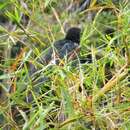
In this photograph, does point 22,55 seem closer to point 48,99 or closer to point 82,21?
point 48,99

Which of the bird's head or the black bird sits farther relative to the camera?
the bird's head

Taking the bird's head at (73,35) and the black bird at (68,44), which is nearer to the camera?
the black bird at (68,44)

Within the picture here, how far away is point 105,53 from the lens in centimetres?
184

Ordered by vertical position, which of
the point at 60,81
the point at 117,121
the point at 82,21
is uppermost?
the point at 60,81

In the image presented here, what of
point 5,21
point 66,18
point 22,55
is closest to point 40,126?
point 22,55

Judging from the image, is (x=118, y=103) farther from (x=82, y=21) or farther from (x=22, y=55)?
(x=82, y=21)

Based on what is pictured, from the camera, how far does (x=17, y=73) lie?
1.80m

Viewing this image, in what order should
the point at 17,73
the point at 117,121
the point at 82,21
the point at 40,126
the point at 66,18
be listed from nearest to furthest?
the point at 40,126 < the point at 117,121 < the point at 17,73 < the point at 66,18 < the point at 82,21

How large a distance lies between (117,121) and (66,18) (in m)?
1.98

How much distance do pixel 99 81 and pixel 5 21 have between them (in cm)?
248

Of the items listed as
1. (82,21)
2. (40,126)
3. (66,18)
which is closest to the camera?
(40,126)

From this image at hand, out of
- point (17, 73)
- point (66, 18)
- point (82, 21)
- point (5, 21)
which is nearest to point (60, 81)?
point (17, 73)

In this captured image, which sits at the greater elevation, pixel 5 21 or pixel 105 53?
pixel 105 53

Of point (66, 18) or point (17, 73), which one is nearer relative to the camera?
point (17, 73)
